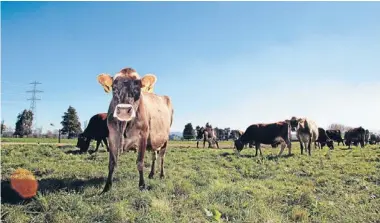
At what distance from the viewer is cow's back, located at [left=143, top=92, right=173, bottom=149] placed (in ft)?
29.1

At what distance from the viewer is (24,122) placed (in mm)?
95312

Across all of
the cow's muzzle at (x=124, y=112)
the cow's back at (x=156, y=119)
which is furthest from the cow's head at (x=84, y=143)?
the cow's muzzle at (x=124, y=112)

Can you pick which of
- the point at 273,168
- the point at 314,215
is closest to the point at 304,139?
the point at 273,168

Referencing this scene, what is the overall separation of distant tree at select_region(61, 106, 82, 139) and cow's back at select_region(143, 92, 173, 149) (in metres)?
82.9

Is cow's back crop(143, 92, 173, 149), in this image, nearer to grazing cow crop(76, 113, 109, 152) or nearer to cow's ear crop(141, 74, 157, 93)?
cow's ear crop(141, 74, 157, 93)

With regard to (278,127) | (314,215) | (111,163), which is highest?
(278,127)

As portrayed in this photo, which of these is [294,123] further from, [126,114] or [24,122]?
[24,122]

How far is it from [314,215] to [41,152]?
14.7 meters

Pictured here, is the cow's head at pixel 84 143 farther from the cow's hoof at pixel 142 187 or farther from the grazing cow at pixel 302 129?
the grazing cow at pixel 302 129

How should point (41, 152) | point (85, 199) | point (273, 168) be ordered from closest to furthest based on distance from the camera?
point (85, 199), point (273, 168), point (41, 152)

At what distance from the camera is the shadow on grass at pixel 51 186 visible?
6.50m

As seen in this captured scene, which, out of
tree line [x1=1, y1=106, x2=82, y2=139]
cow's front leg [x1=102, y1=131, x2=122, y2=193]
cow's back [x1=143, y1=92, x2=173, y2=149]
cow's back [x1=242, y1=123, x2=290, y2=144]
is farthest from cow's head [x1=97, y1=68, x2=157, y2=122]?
tree line [x1=1, y1=106, x2=82, y2=139]

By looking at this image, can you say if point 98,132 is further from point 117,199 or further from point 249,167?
point 117,199

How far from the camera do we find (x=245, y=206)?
6773mm
